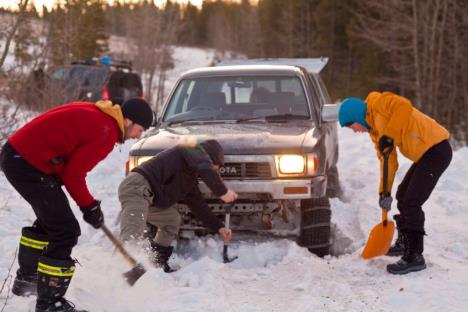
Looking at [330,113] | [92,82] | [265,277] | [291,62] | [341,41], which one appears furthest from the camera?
[341,41]

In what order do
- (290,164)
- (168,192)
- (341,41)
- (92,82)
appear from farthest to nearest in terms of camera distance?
1. (341,41)
2. (92,82)
3. (290,164)
4. (168,192)

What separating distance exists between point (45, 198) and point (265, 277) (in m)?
1.89

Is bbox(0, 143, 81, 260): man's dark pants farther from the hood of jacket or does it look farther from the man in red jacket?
the hood of jacket

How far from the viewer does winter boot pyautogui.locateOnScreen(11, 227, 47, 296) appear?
150 inches

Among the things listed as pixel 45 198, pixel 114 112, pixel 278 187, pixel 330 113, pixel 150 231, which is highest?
pixel 114 112

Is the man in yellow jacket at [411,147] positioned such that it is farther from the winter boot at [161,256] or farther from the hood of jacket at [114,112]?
the hood of jacket at [114,112]

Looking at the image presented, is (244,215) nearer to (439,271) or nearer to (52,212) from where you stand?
(439,271)

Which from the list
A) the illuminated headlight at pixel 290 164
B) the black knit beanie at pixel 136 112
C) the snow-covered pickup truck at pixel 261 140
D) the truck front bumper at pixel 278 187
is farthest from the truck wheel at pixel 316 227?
the black knit beanie at pixel 136 112

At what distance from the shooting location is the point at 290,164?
194 inches

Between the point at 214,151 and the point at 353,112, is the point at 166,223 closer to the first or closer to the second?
the point at 214,151

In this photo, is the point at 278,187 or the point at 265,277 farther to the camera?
the point at 278,187

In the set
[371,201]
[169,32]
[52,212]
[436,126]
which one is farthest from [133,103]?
[169,32]

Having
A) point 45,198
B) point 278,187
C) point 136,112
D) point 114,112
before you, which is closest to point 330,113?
point 278,187

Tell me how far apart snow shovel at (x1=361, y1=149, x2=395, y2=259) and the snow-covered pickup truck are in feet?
1.48
